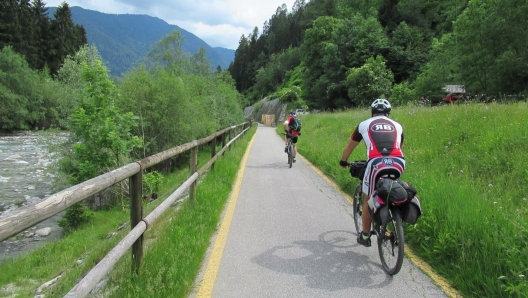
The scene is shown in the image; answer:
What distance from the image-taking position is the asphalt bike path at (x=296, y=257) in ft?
11.4

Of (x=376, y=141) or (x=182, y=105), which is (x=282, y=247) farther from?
(x=182, y=105)

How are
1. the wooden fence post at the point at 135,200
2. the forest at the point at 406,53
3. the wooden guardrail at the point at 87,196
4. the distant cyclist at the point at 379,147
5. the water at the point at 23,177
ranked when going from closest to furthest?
the wooden guardrail at the point at 87,196 → the wooden fence post at the point at 135,200 → the distant cyclist at the point at 379,147 → the water at the point at 23,177 → the forest at the point at 406,53

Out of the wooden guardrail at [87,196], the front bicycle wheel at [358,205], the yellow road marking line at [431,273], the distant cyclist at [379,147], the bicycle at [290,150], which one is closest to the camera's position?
the wooden guardrail at [87,196]

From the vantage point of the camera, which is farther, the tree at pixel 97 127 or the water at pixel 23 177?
the water at pixel 23 177

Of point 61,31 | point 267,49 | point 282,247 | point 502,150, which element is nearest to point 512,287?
point 282,247

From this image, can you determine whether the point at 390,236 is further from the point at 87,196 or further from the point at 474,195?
the point at 87,196

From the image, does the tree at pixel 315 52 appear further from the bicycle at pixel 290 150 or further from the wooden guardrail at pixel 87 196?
the wooden guardrail at pixel 87 196

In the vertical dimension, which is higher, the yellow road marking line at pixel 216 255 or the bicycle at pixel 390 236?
the bicycle at pixel 390 236

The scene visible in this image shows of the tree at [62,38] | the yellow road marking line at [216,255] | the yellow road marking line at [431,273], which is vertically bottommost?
the yellow road marking line at [216,255]

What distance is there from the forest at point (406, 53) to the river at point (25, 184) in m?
16.3

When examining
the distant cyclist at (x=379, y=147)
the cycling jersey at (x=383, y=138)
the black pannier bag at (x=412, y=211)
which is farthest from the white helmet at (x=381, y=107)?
the black pannier bag at (x=412, y=211)

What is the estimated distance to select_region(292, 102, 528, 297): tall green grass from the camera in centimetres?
340

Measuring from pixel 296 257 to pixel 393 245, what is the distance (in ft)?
3.85

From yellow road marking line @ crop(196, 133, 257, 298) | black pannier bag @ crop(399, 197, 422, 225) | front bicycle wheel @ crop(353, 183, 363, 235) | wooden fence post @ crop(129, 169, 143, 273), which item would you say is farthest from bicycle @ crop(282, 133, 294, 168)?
wooden fence post @ crop(129, 169, 143, 273)
